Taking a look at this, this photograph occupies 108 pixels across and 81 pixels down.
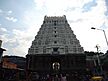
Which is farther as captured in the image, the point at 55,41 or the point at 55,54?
the point at 55,41

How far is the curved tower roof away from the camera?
Answer: 51.0 m

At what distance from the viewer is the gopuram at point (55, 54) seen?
4795 centimetres

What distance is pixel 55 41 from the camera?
5200 cm

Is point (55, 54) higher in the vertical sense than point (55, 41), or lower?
lower

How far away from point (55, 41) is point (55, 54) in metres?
4.51

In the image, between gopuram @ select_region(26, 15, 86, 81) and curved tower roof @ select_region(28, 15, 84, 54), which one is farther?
curved tower roof @ select_region(28, 15, 84, 54)

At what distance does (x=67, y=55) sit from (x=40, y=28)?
14.2m

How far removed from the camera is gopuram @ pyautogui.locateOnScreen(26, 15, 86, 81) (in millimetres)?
47950

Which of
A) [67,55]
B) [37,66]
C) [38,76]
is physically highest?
[67,55]

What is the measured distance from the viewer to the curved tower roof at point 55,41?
51.0 m

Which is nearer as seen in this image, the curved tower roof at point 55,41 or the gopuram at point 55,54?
the gopuram at point 55,54

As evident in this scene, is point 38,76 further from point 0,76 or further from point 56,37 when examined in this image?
point 0,76

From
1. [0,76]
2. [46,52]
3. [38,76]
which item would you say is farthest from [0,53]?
[46,52]

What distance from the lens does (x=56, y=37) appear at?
2068 inches
